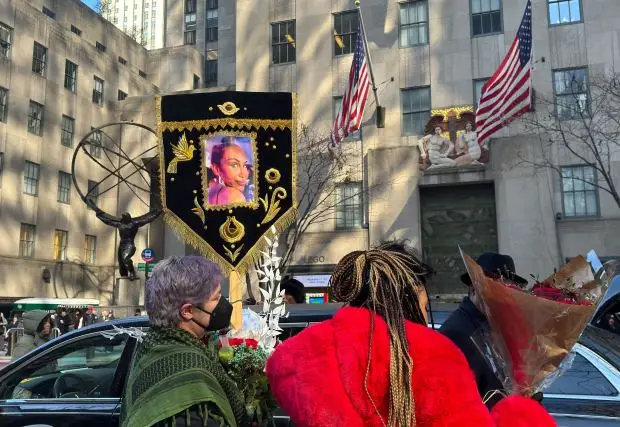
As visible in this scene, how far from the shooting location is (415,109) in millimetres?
23750

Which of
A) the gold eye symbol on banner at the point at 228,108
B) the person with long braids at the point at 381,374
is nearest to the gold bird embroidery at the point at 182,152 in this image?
the gold eye symbol on banner at the point at 228,108

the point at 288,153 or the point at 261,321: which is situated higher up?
the point at 288,153

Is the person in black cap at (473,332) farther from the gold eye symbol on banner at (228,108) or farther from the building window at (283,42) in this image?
the building window at (283,42)

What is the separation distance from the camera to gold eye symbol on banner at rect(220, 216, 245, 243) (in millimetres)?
4480

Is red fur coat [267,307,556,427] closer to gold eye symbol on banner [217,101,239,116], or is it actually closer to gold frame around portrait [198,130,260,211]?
gold frame around portrait [198,130,260,211]

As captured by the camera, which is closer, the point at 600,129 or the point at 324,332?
the point at 324,332

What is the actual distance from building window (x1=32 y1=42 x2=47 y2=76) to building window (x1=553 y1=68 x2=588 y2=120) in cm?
2927

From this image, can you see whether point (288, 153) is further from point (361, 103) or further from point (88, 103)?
point (88, 103)

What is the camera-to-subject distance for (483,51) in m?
23.2

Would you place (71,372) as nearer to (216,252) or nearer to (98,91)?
(216,252)

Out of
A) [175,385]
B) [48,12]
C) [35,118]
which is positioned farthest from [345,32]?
[48,12]

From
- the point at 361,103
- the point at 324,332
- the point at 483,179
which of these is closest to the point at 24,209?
the point at 361,103

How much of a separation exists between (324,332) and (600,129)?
2127 centimetres

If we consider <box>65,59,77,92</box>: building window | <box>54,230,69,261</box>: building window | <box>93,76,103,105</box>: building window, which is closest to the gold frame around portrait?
<box>54,230,69,261</box>: building window
